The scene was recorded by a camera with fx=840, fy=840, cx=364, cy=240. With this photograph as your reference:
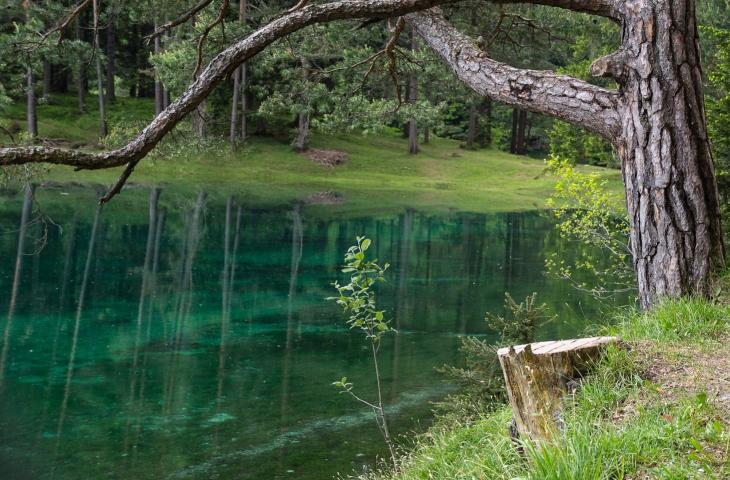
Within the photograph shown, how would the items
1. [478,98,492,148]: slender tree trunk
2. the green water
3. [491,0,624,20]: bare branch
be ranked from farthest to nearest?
[478,98,492,148]: slender tree trunk
the green water
[491,0,624,20]: bare branch

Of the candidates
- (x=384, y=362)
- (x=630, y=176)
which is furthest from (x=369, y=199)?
(x=630, y=176)

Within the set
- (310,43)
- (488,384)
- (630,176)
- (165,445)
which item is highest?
(310,43)

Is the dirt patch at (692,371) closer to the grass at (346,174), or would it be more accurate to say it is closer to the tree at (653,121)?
the tree at (653,121)

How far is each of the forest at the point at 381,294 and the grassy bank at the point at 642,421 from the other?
0.06ft

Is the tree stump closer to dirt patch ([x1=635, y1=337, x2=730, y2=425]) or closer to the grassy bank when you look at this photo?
the grassy bank

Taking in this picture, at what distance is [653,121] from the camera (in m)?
6.27

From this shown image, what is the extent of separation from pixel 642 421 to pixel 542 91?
3331 millimetres

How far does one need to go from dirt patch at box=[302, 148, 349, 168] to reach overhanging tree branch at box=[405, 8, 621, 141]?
36606mm

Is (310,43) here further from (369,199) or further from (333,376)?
(369,199)

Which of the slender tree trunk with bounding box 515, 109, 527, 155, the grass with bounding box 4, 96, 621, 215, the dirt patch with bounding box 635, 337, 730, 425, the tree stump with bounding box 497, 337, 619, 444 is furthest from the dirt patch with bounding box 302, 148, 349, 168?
the tree stump with bounding box 497, 337, 619, 444

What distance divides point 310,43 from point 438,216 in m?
14.1

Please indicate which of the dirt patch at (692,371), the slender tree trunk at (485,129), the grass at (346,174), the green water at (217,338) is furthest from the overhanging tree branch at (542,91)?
the slender tree trunk at (485,129)

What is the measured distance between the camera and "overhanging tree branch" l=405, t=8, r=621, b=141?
21.3 feet

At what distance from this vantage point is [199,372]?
1262cm
